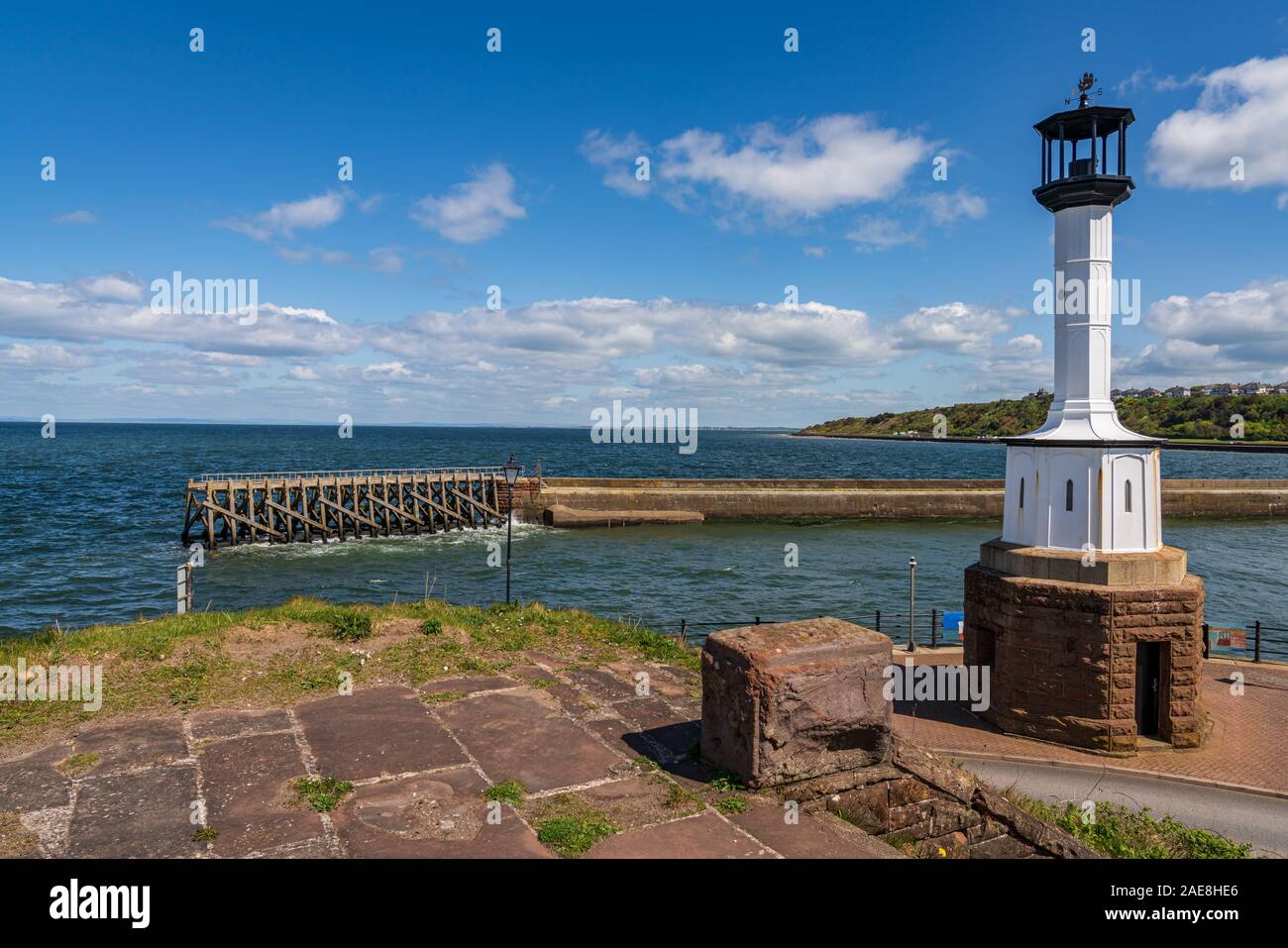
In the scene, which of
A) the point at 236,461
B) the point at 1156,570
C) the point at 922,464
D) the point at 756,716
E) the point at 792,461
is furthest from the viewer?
the point at 792,461

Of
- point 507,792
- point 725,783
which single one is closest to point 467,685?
point 507,792

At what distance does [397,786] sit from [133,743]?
3.10m

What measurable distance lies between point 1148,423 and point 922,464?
77141 millimetres

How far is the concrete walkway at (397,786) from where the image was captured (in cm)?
567

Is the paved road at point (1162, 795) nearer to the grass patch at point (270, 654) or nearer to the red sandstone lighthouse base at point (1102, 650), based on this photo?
the red sandstone lighthouse base at point (1102, 650)

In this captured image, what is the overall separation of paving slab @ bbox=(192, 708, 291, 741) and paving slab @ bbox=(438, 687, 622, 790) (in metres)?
1.75

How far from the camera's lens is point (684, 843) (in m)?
5.73

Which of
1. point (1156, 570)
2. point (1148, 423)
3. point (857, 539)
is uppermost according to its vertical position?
point (1148, 423)

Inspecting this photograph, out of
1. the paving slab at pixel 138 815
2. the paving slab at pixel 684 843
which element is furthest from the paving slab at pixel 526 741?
the paving slab at pixel 138 815

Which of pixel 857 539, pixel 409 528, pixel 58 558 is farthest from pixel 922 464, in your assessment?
pixel 58 558

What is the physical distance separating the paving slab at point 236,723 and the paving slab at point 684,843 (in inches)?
170

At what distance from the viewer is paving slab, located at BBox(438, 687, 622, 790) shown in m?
6.98
